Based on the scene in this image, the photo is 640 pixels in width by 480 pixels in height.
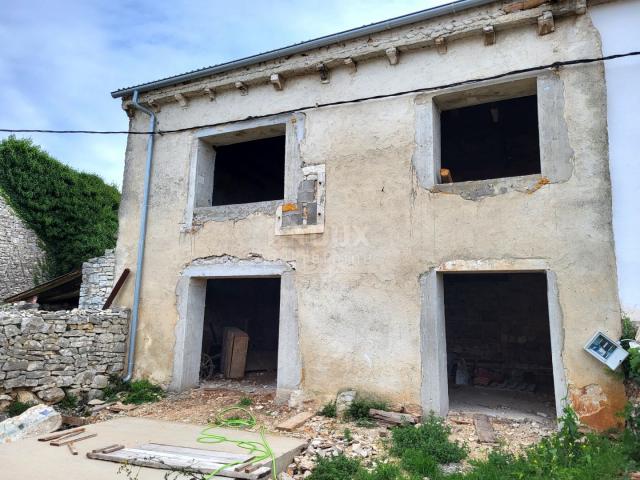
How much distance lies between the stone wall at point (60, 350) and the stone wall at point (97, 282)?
1.24m

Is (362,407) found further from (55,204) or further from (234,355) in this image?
(55,204)

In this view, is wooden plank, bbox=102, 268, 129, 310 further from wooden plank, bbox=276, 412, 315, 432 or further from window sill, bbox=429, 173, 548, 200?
window sill, bbox=429, 173, 548, 200

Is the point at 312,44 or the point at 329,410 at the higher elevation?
the point at 312,44

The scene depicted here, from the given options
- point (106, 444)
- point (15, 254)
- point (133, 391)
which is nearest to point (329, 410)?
point (106, 444)

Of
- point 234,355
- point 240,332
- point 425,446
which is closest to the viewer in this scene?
point 425,446

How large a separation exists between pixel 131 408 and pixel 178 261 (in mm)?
2508

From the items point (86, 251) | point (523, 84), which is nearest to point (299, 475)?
point (523, 84)

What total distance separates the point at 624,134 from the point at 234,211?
5.74 metres

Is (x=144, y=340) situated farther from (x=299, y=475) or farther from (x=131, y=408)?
(x=299, y=475)

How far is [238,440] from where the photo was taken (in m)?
5.14

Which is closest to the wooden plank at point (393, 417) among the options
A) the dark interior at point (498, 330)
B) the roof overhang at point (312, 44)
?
the dark interior at point (498, 330)

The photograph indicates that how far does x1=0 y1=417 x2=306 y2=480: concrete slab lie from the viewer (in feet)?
13.3

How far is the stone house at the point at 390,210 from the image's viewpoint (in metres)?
5.44

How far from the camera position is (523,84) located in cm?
608
